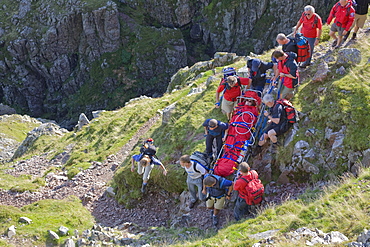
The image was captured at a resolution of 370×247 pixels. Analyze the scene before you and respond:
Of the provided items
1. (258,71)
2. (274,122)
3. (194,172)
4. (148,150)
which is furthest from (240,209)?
(258,71)

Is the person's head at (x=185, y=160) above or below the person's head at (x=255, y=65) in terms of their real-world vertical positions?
below

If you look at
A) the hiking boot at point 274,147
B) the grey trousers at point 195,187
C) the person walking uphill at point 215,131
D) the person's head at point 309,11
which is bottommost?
the grey trousers at point 195,187

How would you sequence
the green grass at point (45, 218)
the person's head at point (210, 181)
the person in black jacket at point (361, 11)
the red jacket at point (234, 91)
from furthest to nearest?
the person in black jacket at point (361, 11)
the red jacket at point (234, 91)
the green grass at point (45, 218)
the person's head at point (210, 181)

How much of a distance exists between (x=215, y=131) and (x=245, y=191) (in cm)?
311

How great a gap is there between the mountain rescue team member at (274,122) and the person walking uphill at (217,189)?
2.27 meters

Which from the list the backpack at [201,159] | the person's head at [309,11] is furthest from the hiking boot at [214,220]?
the person's head at [309,11]

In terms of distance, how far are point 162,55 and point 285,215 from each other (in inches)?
3323

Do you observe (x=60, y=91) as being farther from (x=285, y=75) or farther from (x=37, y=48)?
(x=285, y=75)

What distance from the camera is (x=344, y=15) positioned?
14.9m

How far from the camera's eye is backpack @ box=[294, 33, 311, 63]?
13.4m

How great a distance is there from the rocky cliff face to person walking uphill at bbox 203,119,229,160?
74455mm

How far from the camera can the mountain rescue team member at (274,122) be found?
10.8 meters

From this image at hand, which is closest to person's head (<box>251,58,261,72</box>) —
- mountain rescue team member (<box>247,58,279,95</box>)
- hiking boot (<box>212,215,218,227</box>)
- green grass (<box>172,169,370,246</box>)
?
mountain rescue team member (<box>247,58,279,95</box>)

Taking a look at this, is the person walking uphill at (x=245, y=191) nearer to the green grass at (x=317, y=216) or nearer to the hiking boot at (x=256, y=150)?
the green grass at (x=317, y=216)
